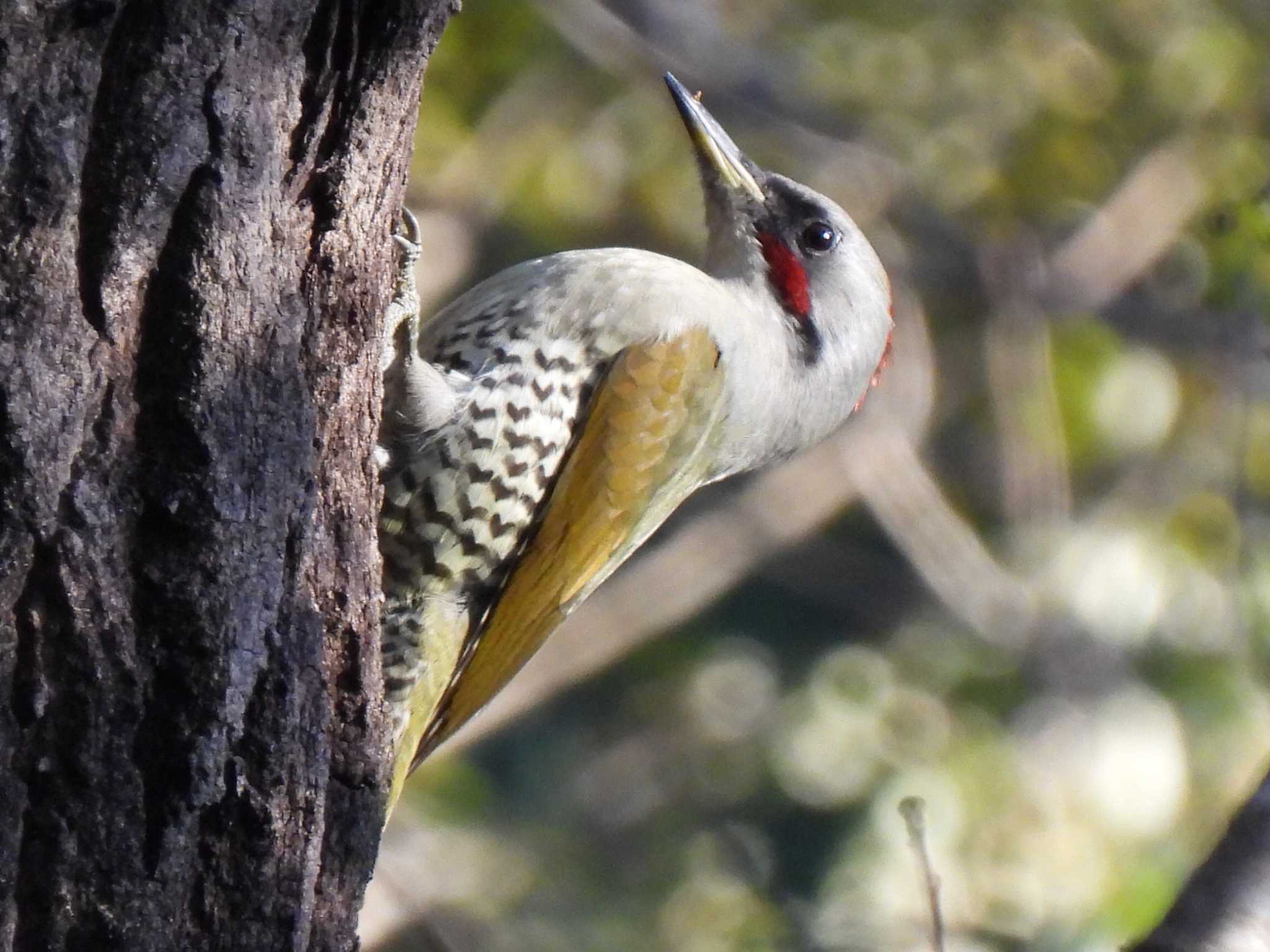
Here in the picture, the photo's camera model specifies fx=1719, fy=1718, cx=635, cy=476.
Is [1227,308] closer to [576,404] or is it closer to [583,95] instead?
[583,95]

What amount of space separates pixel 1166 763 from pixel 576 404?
423cm

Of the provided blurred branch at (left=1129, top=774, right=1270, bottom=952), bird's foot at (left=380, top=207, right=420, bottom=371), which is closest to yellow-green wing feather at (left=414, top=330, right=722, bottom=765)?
bird's foot at (left=380, top=207, right=420, bottom=371)

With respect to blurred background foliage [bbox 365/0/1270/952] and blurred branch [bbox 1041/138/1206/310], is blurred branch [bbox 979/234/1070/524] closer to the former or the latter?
blurred background foliage [bbox 365/0/1270/952]

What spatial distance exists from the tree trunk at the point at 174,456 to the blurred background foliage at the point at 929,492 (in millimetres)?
4001

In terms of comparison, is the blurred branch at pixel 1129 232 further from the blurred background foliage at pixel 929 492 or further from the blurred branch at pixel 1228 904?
the blurred branch at pixel 1228 904

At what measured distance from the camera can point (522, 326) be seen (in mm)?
3271

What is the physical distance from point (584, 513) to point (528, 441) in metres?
0.20

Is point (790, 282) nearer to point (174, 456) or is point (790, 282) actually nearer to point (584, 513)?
point (584, 513)

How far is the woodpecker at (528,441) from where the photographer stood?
10.5 feet

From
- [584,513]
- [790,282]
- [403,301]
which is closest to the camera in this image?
→ [403,301]

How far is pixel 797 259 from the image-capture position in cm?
397

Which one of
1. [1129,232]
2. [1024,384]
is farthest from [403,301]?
[1129,232]

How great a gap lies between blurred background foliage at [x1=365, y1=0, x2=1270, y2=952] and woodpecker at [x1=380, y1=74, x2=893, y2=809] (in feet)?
9.32

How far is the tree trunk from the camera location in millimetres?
1903
